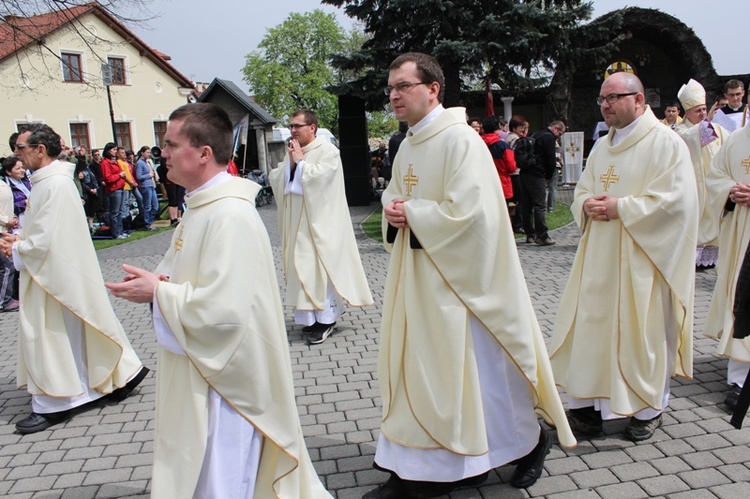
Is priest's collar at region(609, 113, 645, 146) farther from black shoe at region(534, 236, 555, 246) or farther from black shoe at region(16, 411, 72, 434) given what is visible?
black shoe at region(534, 236, 555, 246)

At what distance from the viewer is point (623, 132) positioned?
395 cm

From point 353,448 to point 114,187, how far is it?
12.0 meters

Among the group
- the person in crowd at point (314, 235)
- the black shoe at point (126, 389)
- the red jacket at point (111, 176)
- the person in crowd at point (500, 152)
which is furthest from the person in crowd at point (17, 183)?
the person in crowd at point (500, 152)

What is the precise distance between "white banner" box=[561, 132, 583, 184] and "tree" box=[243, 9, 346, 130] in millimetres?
42736

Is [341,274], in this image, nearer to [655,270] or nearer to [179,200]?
[655,270]

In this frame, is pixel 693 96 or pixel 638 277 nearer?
pixel 638 277

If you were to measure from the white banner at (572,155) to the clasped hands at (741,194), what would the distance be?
13131mm

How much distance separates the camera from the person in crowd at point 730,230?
4473 mm

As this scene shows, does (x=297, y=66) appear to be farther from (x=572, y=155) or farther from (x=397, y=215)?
(x=397, y=215)

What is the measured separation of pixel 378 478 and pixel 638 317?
67.6 inches

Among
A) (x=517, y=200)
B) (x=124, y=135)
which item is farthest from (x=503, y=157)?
(x=124, y=135)

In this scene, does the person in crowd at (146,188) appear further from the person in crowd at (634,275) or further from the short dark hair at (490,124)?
the person in crowd at (634,275)

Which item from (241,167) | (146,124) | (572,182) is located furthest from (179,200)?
(146,124)

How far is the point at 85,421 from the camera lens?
4.67m
